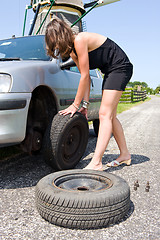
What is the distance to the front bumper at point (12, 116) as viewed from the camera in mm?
2016

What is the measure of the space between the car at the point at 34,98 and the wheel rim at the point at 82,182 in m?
0.43

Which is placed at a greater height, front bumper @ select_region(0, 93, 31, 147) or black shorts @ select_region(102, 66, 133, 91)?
black shorts @ select_region(102, 66, 133, 91)

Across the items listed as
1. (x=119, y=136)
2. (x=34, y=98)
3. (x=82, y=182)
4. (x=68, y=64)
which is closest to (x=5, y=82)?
(x=34, y=98)

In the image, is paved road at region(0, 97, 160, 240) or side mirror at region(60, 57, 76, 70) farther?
side mirror at region(60, 57, 76, 70)

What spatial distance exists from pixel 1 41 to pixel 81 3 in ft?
89.3

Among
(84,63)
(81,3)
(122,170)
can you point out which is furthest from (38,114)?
(81,3)

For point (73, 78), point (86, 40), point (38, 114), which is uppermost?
point (86, 40)

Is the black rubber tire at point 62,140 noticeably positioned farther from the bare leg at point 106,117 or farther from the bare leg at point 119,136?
the bare leg at point 119,136

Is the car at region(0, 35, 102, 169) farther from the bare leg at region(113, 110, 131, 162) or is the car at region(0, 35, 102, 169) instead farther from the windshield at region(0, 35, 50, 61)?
the bare leg at region(113, 110, 131, 162)

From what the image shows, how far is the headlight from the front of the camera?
2.03 metres

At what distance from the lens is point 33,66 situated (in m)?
2.34

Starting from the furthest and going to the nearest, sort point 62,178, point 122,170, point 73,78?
point 73,78
point 122,170
point 62,178

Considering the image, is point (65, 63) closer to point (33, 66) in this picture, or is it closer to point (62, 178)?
point (33, 66)

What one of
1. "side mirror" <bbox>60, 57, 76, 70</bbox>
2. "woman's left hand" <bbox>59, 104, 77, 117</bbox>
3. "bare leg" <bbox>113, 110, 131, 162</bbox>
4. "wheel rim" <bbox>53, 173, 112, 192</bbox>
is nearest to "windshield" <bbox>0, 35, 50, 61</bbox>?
"side mirror" <bbox>60, 57, 76, 70</bbox>
